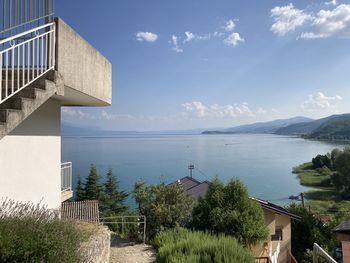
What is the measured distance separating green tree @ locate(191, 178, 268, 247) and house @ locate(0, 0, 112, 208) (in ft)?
17.6

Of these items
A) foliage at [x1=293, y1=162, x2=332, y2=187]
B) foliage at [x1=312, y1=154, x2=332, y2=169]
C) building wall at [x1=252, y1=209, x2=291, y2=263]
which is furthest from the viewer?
foliage at [x1=312, y1=154, x2=332, y2=169]

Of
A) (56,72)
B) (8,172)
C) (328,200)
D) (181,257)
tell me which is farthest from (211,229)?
(328,200)

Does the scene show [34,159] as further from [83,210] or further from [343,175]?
[343,175]

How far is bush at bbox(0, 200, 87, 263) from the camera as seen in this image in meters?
4.33

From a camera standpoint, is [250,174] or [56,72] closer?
[56,72]

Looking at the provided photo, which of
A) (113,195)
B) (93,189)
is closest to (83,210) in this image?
(93,189)

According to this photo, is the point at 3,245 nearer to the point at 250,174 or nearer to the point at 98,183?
the point at 98,183

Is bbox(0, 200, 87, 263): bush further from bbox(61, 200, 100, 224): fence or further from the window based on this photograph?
the window

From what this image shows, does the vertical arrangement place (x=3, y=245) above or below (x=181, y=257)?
above

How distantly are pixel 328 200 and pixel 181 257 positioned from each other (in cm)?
6670

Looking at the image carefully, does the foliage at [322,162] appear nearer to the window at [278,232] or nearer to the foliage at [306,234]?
the foliage at [306,234]

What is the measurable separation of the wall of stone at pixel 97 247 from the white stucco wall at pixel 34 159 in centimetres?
144

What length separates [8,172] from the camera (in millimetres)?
6492

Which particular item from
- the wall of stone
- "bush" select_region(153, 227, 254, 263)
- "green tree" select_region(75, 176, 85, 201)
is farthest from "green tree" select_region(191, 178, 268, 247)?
"green tree" select_region(75, 176, 85, 201)
